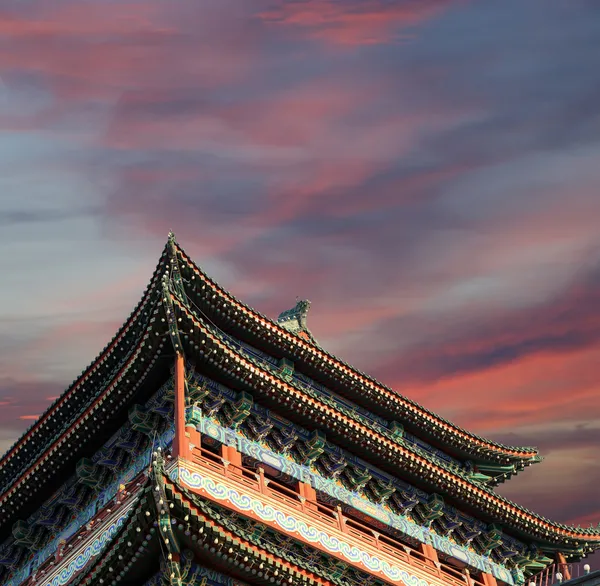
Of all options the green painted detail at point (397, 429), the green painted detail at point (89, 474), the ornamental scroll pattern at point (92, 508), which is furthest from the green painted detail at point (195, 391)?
the green painted detail at point (397, 429)

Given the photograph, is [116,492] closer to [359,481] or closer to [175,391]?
[175,391]

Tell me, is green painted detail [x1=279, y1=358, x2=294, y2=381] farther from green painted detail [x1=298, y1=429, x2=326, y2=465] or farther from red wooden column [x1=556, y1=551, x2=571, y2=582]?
red wooden column [x1=556, y1=551, x2=571, y2=582]

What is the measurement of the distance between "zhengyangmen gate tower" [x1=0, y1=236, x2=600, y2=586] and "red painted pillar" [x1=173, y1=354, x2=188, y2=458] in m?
0.05

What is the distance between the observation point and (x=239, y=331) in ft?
107

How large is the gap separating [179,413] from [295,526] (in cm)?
454

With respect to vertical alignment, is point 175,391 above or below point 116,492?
above

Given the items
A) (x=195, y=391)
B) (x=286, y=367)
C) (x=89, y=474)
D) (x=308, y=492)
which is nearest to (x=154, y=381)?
(x=195, y=391)

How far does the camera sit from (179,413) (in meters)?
25.4

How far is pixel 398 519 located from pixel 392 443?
2774 mm

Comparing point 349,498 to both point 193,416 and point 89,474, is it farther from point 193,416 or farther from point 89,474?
Answer: point 89,474

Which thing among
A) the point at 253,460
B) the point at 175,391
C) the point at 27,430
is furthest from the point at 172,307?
the point at 27,430

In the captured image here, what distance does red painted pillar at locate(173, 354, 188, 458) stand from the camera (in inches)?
963

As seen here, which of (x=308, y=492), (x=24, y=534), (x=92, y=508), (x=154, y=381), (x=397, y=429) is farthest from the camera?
(x=397, y=429)

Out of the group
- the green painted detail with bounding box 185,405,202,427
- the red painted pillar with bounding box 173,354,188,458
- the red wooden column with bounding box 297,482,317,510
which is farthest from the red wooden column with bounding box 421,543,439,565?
the red painted pillar with bounding box 173,354,188,458
